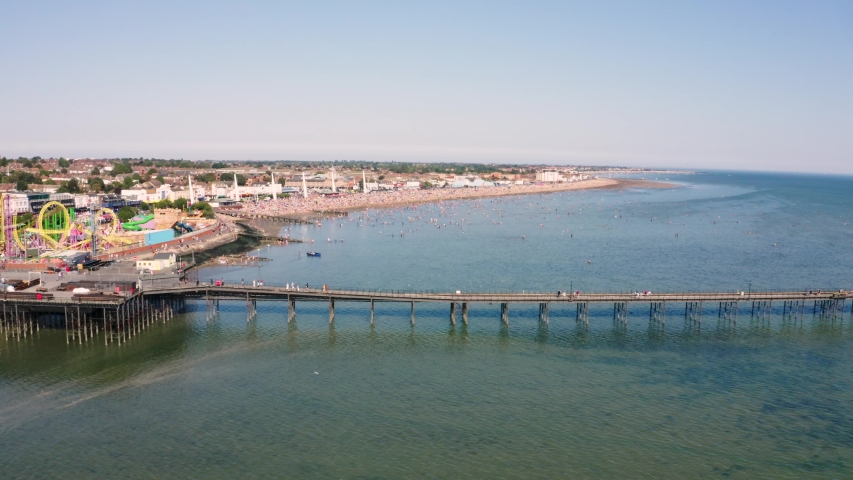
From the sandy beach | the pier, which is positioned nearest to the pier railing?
the pier

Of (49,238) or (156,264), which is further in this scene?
(49,238)

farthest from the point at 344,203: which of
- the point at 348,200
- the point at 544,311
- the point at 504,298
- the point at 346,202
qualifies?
the point at 544,311

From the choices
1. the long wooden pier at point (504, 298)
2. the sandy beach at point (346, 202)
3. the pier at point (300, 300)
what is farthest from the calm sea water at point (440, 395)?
the sandy beach at point (346, 202)

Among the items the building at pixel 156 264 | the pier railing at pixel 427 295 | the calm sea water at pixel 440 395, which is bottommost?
the calm sea water at pixel 440 395

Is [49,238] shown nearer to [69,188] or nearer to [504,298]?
[504,298]

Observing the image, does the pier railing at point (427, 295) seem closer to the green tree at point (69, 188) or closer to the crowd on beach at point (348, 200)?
the crowd on beach at point (348, 200)

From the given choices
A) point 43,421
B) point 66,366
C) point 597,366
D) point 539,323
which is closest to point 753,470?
point 597,366
